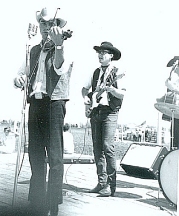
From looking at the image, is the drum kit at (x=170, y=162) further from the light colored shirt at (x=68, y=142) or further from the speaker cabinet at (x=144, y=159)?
the light colored shirt at (x=68, y=142)

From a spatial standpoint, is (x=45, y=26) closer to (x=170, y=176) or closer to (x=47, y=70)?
(x=47, y=70)

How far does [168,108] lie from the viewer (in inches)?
102

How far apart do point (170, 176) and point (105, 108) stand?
2.02 feet

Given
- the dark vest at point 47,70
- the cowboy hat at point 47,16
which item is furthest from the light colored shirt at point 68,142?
the cowboy hat at point 47,16

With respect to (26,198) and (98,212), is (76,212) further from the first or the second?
(26,198)

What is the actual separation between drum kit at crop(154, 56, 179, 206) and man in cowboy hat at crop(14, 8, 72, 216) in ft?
2.08

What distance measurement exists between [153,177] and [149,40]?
918 mm

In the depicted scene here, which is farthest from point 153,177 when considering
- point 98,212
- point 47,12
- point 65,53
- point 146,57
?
point 47,12

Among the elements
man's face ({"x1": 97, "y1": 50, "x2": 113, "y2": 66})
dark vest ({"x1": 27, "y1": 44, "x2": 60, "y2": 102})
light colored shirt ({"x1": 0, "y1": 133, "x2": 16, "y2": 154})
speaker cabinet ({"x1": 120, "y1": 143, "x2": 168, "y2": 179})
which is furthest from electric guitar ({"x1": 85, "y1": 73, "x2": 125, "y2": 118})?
light colored shirt ({"x1": 0, "y1": 133, "x2": 16, "y2": 154})

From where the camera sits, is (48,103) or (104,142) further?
(104,142)

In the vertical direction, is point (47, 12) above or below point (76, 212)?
above

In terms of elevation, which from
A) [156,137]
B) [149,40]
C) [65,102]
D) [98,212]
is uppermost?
[149,40]

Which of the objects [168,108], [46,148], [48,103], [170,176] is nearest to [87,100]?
[48,103]

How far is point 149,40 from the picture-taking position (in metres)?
2.70
